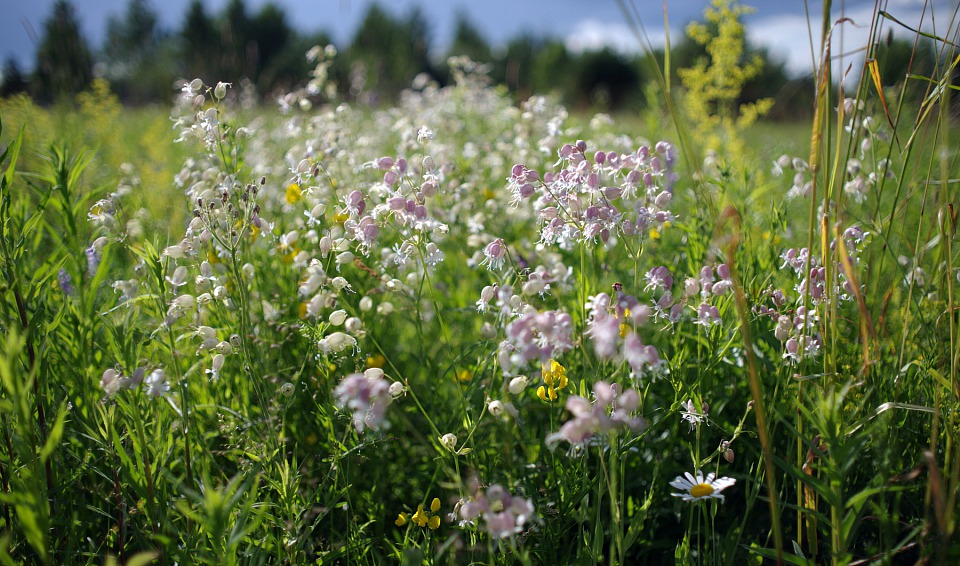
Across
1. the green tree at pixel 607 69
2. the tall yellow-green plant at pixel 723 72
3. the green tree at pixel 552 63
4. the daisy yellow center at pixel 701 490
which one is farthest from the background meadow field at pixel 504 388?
the green tree at pixel 607 69

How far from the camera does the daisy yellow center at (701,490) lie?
5.09 feet

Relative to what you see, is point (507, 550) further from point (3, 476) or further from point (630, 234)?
point (3, 476)

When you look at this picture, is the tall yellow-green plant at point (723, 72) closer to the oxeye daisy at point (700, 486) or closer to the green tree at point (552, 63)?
the oxeye daisy at point (700, 486)

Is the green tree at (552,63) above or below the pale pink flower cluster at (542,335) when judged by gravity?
above

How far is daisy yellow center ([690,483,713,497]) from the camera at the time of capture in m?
1.55

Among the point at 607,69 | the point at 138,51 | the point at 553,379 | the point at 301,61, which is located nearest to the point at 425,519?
the point at 553,379

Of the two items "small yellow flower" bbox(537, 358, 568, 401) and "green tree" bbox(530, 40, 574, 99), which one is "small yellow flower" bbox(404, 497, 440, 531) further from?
"green tree" bbox(530, 40, 574, 99)

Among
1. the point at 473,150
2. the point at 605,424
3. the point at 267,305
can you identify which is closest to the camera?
the point at 605,424

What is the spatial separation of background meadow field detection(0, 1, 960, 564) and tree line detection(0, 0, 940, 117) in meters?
0.64

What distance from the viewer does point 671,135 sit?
16.6ft

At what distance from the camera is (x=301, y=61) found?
25.7 m

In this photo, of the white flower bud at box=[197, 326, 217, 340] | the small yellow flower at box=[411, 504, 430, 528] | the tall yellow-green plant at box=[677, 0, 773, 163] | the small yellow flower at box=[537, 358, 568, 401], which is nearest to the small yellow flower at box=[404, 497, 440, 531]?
the small yellow flower at box=[411, 504, 430, 528]

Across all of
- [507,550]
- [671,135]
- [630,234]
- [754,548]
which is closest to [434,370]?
[507,550]

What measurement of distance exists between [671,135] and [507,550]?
438cm
